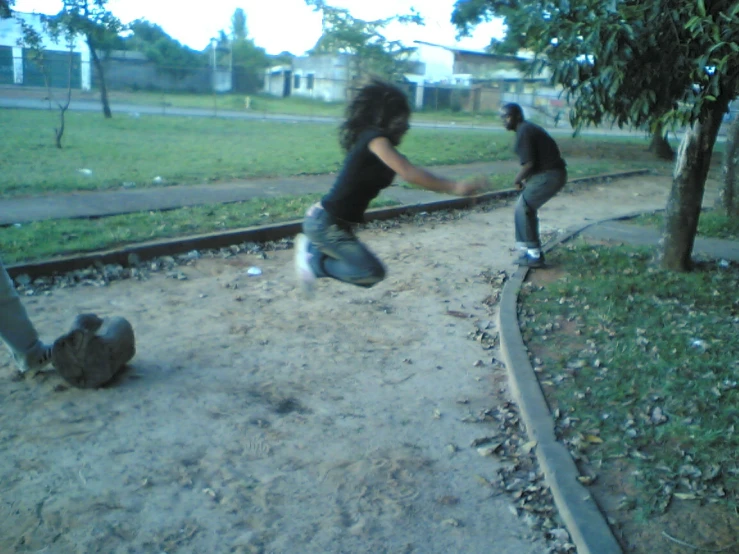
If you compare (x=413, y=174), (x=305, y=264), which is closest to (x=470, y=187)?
(x=413, y=174)

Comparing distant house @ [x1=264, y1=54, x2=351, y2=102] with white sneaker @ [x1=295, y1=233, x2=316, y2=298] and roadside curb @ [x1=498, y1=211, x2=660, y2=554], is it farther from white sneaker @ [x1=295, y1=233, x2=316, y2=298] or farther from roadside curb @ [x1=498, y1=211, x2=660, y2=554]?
white sneaker @ [x1=295, y1=233, x2=316, y2=298]

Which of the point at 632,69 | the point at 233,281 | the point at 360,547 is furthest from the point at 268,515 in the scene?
the point at 632,69

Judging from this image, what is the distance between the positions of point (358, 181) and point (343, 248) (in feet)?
1.49

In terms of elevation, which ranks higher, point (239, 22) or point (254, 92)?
point (239, 22)

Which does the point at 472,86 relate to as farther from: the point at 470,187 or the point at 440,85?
the point at 470,187

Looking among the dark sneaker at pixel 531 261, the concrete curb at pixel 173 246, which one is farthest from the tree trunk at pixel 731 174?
the dark sneaker at pixel 531 261

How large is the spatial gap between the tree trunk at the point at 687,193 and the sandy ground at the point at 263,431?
8.22ft

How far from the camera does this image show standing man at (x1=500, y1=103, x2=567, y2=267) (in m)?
8.02

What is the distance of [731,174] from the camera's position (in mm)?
12352

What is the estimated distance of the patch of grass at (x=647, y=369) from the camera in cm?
420

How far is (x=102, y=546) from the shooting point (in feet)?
11.0

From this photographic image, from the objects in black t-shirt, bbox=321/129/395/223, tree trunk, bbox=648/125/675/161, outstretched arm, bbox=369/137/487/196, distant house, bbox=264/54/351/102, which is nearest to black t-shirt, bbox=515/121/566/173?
black t-shirt, bbox=321/129/395/223

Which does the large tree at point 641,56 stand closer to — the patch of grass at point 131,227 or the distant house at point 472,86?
the patch of grass at point 131,227

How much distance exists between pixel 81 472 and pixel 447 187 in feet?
8.26
